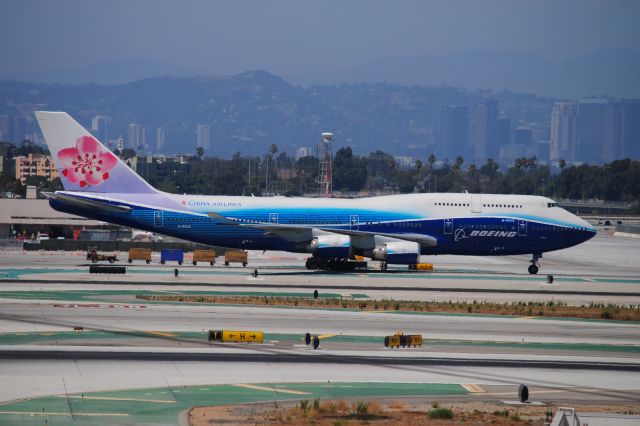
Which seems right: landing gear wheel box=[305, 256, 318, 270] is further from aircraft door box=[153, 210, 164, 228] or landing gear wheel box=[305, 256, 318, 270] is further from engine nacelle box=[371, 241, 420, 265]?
A: aircraft door box=[153, 210, 164, 228]

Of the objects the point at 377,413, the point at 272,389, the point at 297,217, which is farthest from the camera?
the point at 297,217

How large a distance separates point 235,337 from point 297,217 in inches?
1175

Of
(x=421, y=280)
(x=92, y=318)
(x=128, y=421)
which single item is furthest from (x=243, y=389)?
(x=421, y=280)

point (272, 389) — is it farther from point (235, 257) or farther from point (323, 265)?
point (235, 257)

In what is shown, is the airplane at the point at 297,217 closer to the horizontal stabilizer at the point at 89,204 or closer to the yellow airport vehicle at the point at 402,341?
the horizontal stabilizer at the point at 89,204

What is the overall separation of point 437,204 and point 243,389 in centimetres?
4049

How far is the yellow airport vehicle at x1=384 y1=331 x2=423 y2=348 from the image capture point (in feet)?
123

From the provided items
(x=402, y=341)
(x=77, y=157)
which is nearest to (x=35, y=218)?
(x=77, y=157)

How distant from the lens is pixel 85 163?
66.5 metres

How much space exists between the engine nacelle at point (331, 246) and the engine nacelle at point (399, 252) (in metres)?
2.11

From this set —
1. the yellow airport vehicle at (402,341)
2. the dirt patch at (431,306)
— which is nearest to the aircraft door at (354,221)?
the dirt patch at (431,306)

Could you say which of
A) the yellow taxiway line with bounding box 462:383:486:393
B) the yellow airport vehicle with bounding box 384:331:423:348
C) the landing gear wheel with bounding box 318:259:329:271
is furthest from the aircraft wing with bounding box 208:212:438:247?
the yellow taxiway line with bounding box 462:383:486:393

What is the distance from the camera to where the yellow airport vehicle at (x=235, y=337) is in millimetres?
37500

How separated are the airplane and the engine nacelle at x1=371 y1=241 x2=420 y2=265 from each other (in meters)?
0.06
